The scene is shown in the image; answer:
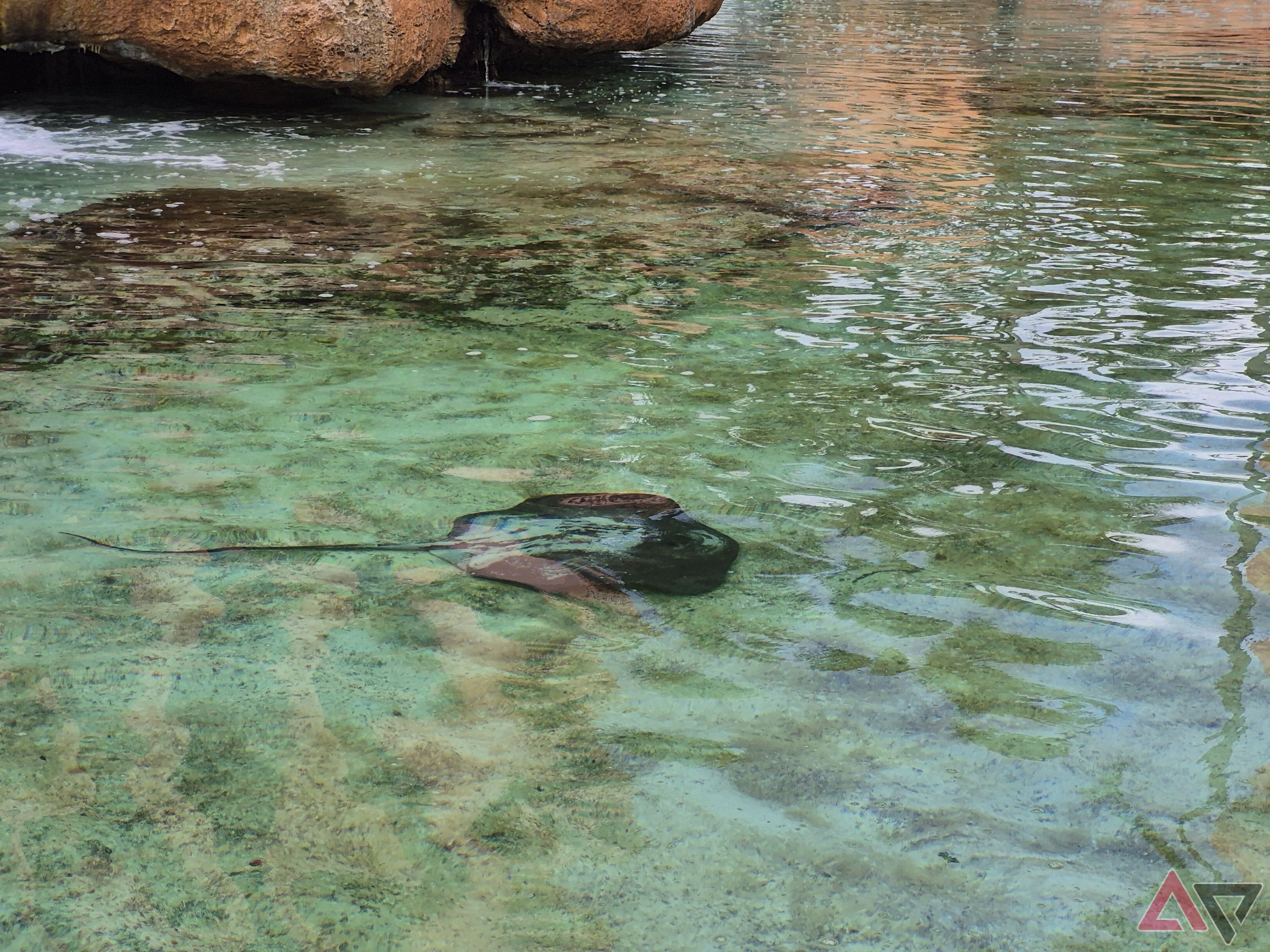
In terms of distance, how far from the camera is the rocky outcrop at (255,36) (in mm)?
9148

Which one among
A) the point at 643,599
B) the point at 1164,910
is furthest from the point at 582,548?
the point at 1164,910

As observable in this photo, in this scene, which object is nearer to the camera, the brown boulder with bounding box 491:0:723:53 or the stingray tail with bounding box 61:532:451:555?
the stingray tail with bounding box 61:532:451:555

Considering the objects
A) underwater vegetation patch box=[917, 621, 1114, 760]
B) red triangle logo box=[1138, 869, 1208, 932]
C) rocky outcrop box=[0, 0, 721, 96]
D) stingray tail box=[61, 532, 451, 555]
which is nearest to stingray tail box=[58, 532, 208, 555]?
stingray tail box=[61, 532, 451, 555]

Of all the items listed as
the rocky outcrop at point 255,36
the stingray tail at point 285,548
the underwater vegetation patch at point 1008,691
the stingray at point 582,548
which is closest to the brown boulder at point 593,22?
the rocky outcrop at point 255,36

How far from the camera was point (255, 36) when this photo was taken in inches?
373

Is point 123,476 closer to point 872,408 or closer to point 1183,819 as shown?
point 872,408

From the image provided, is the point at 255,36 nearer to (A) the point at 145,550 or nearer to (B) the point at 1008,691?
(A) the point at 145,550

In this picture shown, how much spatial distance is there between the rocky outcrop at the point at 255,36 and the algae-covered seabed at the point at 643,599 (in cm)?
250

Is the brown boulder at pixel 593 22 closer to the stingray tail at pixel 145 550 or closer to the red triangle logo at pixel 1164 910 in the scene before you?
the stingray tail at pixel 145 550

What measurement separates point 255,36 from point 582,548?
7.78 meters

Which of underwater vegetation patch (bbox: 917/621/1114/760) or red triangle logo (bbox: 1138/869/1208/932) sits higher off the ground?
underwater vegetation patch (bbox: 917/621/1114/760)

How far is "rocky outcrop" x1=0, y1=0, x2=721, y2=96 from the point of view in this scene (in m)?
9.15

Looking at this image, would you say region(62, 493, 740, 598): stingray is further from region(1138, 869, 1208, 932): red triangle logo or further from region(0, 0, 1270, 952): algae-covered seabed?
region(1138, 869, 1208, 932): red triangle logo

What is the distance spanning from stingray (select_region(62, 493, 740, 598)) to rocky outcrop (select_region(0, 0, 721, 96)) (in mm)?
7366
